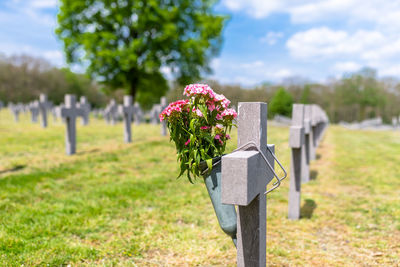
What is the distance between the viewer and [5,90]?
42.4 meters

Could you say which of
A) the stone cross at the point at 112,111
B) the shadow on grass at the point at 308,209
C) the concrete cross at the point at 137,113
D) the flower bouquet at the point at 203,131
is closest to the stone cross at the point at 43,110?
the stone cross at the point at 112,111

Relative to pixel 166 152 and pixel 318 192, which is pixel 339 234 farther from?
pixel 166 152

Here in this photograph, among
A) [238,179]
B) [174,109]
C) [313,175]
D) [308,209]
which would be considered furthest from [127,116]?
[238,179]

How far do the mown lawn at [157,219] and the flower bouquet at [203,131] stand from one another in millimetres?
725

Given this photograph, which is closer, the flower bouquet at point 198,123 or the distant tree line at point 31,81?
the flower bouquet at point 198,123

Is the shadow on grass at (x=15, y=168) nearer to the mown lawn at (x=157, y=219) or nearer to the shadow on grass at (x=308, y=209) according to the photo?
the mown lawn at (x=157, y=219)

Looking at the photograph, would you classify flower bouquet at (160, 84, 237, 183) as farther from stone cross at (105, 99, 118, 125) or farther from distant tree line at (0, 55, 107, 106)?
distant tree line at (0, 55, 107, 106)

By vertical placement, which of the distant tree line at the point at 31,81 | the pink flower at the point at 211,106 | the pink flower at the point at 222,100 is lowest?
the pink flower at the point at 211,106

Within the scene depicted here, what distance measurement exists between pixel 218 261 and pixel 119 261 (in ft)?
3.15

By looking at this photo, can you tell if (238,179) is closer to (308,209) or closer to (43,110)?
(308,209)

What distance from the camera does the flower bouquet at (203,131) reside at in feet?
6.93

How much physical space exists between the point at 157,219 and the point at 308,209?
7.54 feet

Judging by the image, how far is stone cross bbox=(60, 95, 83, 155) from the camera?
8.22 metres

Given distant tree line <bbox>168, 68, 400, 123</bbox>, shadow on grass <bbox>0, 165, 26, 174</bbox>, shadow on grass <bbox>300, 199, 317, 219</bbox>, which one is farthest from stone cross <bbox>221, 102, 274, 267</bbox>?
distant tree line <bbox>168, 68, 400, 123</bbox>
